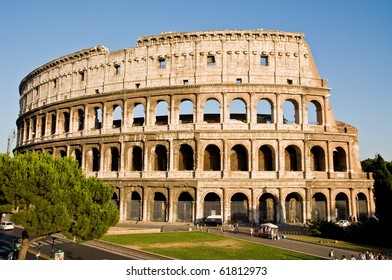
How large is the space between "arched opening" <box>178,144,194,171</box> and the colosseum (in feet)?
0.33

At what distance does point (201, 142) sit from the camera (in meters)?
31.3

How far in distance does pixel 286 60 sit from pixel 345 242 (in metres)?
17.2

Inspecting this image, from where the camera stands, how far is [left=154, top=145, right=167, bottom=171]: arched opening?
33625mm

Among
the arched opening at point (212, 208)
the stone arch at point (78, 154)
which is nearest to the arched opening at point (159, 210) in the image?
the arched opening at point (212, 208)

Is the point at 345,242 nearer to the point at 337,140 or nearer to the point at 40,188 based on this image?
the point at 337,140

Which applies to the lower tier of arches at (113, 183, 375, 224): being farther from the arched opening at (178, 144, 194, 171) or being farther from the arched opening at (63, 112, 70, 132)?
the arched opening at (63, 112, 70, 132)

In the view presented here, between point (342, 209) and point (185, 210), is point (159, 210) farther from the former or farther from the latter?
point (342, 209)

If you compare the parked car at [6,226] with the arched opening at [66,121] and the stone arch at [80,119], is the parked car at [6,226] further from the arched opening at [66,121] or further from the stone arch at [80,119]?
the arched opening at [66,121]

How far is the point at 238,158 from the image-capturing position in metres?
32.6

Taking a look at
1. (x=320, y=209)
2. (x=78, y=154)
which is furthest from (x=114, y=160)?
(x=320, y=209)

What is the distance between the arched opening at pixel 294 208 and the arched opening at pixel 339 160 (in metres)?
5.78

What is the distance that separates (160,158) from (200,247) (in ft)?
48.5

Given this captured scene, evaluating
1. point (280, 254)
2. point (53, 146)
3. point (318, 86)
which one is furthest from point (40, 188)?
point (318, 86)

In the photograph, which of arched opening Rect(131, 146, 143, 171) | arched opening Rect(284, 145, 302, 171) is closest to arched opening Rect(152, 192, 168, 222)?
arched opening Rect(131, 146, 143, 171)
